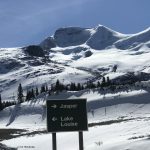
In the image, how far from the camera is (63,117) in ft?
85.1

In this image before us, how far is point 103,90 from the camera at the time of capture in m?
182

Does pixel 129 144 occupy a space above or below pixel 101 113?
above

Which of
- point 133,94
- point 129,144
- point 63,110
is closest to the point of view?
point 63,110

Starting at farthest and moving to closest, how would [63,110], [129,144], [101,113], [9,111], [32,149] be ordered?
[9,111] < [101,113] < [32,149] < [129,144] < [63,110]

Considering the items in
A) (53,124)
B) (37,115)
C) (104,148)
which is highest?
(53,124)

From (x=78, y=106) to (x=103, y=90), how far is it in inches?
6142

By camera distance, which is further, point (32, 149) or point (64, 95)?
point (64, 95)

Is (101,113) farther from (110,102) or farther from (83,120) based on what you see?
(83,120)

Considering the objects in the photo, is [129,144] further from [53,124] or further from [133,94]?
[133,94]

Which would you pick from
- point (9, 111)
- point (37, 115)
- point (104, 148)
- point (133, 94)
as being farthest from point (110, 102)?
point (104, 148)

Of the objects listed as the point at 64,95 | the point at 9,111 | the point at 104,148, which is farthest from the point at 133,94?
the point at 104,148

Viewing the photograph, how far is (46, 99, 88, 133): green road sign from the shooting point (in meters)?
25.9

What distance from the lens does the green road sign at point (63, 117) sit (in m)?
25.9

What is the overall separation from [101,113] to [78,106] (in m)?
130
